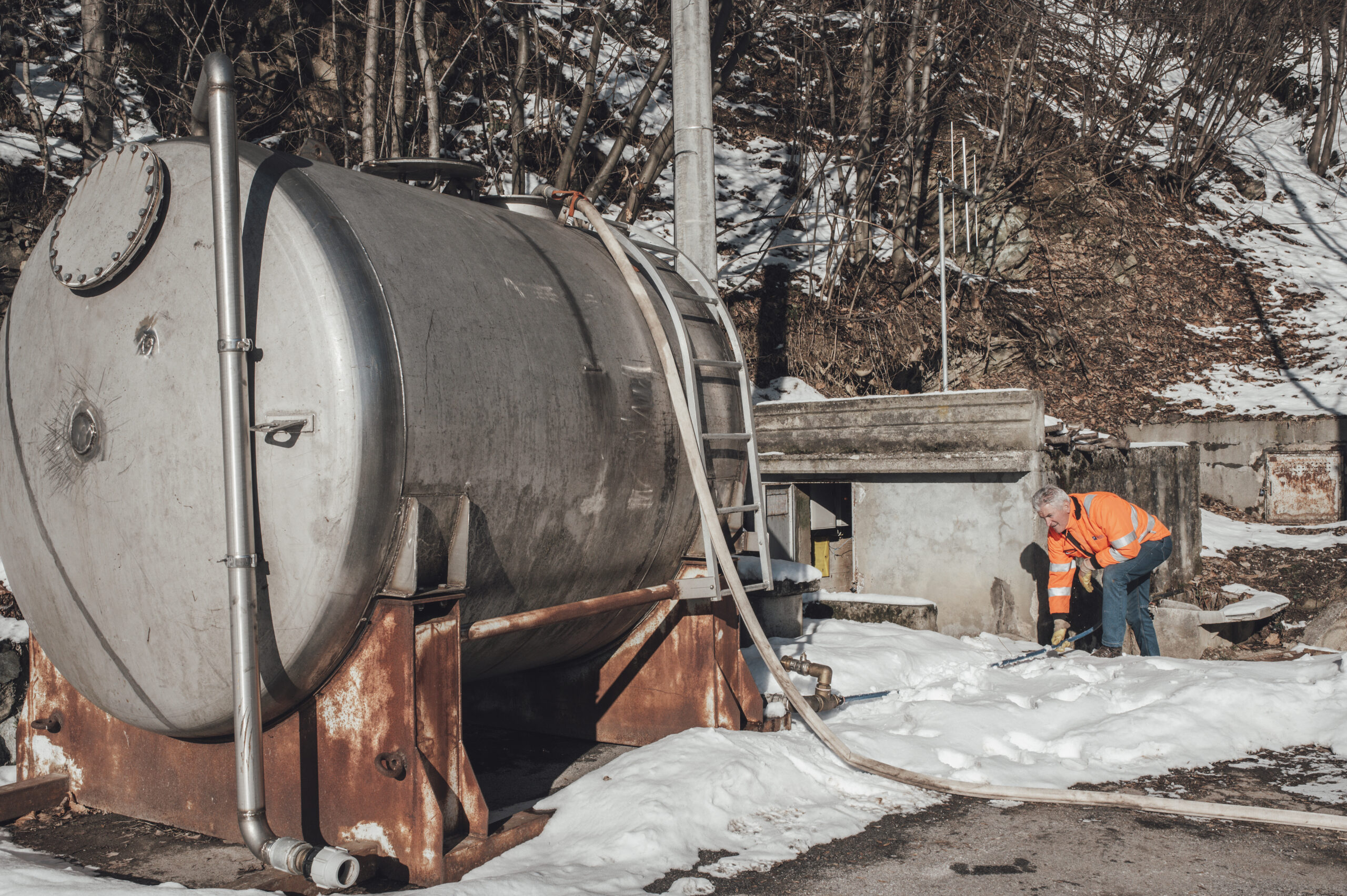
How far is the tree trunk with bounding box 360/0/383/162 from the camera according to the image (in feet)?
35.3

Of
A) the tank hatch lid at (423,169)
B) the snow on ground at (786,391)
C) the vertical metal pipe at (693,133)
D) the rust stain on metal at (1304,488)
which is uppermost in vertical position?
the vertical metal pipe at (693,133)

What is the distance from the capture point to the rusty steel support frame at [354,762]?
136 inches

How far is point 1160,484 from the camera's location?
1075 cm

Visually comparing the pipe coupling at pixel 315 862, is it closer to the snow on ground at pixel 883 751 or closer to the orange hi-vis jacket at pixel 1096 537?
the snow on ground at pixel 883 751

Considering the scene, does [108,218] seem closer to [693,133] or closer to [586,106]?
[693,133]

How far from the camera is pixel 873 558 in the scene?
8945 mm

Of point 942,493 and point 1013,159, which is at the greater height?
point 1013,159

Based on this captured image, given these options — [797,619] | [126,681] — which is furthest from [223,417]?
[797,619]

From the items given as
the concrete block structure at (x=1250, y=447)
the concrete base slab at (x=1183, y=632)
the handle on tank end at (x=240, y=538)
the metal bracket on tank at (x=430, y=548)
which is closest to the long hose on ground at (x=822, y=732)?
the metal bracket on tank at (x=430, y=548)

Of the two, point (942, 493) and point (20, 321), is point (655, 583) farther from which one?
point (942, 493)

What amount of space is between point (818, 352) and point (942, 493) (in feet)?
25.8

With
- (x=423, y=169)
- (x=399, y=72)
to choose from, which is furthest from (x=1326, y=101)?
(x=423, y=169)

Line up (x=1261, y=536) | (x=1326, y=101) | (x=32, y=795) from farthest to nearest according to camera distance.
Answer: (x=1326, y=101) → (x=1261, y=536) → (x=32, y=795)

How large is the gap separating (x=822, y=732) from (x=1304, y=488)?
12.8 m
